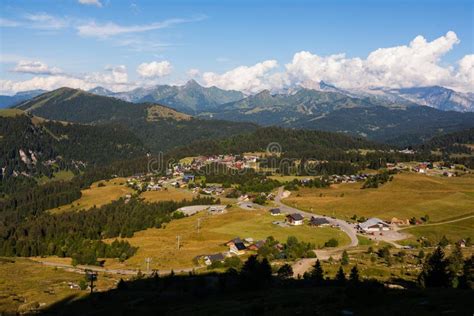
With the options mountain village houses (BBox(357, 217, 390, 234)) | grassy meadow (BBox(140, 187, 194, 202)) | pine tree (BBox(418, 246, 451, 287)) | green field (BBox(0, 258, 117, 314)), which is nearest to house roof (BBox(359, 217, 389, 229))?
mountain village houses (BBox(357, 217, 390, 234))

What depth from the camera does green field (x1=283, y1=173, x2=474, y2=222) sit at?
471 ft

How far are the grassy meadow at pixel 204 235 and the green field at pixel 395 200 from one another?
2688 centimetres

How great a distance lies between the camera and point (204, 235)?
123438mm

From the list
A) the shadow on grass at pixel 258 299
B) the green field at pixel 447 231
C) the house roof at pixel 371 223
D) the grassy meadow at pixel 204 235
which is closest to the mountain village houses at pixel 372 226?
the house roof at pixel 371 223

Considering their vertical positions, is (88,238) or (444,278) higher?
(444,278)

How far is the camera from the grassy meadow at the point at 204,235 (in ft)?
333

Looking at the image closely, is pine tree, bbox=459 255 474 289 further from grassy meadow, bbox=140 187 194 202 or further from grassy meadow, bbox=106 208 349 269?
grassy meadow, bbox=140 187 194 202

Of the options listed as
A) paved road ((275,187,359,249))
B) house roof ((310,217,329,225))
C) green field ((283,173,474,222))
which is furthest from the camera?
green field ((283,173,474,222))

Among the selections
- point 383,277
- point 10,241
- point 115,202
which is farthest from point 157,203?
point 383,277

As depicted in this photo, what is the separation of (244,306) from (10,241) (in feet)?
349

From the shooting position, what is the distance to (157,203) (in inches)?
6732

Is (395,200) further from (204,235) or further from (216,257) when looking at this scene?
(216,257)

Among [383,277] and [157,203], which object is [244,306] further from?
[157,203]

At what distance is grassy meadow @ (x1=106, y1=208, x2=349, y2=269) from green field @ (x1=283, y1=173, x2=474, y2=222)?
88.2ft
